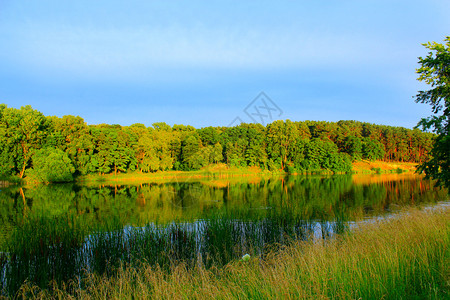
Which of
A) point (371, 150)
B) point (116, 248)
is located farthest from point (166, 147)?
point (371, 150)

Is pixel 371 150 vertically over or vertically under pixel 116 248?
over

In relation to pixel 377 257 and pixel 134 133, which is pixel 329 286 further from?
pixel 134 133

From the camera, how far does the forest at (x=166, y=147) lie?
44.9 m

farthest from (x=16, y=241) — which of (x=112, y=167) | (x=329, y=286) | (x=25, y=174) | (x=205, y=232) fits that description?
(x=112, y=167)

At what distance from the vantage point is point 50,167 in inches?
1714

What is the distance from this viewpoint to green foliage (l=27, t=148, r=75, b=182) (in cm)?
4303

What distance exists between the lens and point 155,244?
27.8 feet

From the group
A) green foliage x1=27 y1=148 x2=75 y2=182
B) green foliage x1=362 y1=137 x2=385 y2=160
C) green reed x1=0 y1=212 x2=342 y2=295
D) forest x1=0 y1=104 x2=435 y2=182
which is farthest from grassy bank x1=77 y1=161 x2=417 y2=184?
green reed x1=0 y1=212 x2=342 y2=295

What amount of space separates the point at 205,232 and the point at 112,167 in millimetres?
47950

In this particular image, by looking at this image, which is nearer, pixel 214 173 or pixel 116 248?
pixel 116 248

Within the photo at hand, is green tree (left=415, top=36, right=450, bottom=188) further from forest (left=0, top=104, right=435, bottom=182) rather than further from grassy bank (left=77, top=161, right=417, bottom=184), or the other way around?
forest (left=0, top=104, right=435, bottom=182)

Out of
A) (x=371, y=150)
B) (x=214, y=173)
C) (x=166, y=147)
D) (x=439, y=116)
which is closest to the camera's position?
(x=439, y=116)

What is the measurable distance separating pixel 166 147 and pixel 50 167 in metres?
20.1

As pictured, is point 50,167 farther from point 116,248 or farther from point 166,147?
point 116,248
